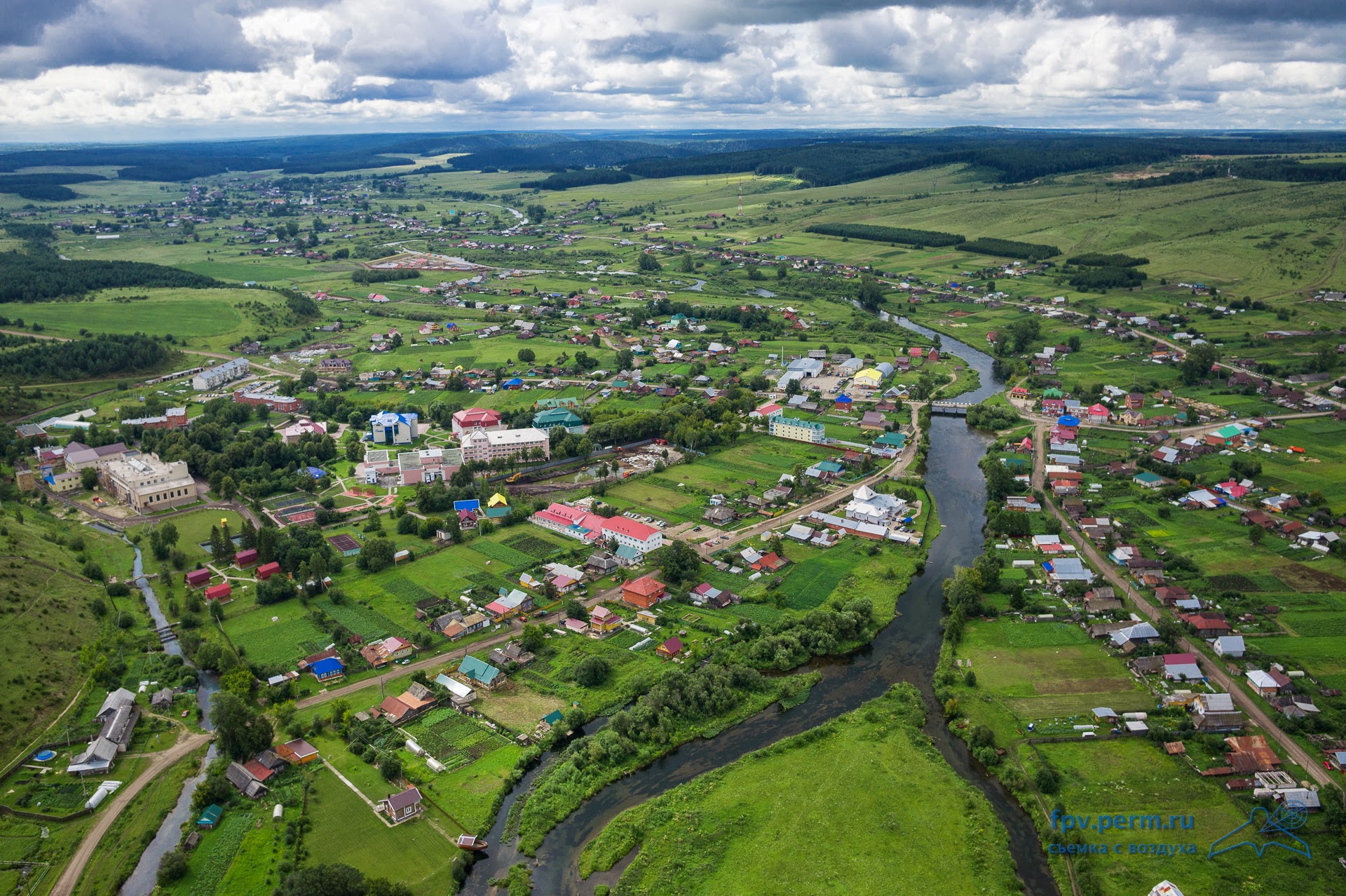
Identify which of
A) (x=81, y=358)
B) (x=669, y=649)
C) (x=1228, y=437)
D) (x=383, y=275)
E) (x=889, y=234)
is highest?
(x=889, y=234)

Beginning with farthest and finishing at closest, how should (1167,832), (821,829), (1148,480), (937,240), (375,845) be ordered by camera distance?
(937,240)
(1148,480)
(821,829)
(375,845)
(1167,832)

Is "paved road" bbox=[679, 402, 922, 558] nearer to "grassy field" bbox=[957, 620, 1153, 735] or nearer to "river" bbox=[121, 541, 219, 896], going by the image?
"grassy field" bbox=[957, 620, 1153, 735]

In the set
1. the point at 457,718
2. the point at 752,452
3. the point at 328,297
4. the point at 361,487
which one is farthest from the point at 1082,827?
the point at 328,297

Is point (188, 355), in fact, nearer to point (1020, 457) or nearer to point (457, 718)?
point (457, 718)

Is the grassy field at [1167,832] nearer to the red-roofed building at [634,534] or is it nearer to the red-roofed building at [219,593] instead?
the red-roofed building at [634,534]

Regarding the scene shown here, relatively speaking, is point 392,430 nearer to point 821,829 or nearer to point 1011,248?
point 821,829

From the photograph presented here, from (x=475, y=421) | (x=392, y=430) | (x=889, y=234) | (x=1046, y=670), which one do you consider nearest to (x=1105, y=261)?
(x=889, y=234)
